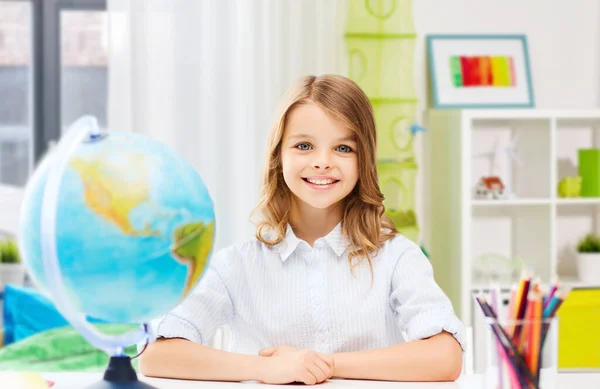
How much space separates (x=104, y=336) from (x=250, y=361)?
0.36 m

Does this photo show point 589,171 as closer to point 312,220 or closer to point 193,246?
point 312,220

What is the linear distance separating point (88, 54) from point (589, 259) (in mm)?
2334

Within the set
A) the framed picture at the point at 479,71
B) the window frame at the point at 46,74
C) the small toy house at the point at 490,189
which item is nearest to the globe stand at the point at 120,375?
the small toy house at the point at 490,189

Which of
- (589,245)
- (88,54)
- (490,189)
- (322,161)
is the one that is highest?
(88,54)

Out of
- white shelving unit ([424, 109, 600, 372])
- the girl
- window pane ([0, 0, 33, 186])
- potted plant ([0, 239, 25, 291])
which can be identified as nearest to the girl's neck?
the girl

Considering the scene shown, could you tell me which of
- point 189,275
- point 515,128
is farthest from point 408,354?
point 515,128

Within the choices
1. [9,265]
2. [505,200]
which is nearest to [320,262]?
[505,200]

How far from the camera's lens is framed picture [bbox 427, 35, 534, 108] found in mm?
3312

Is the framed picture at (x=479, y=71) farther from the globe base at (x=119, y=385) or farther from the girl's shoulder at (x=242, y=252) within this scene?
the globe base at (x=119, y=385)

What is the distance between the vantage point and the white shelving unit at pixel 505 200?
10.1 feet

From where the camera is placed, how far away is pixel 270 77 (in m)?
3.00

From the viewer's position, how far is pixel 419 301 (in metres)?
1.38

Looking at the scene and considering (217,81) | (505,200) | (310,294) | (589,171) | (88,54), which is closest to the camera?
(310,294)

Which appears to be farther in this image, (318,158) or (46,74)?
(46,74)
